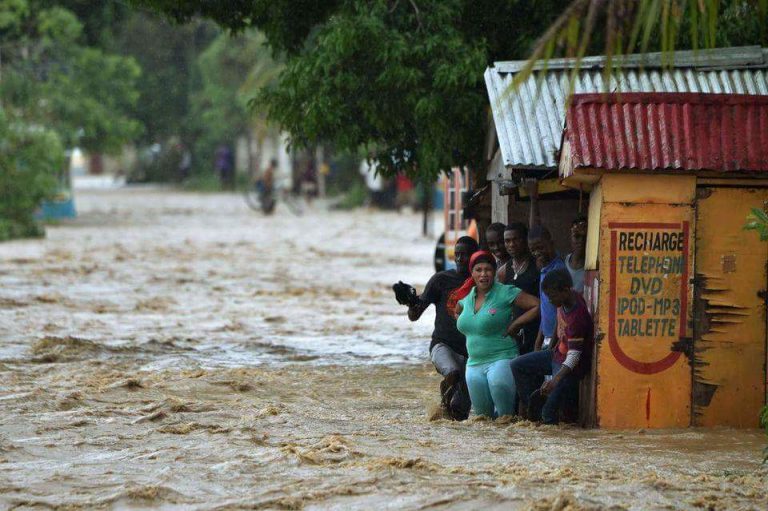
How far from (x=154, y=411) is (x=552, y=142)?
11.9 feet

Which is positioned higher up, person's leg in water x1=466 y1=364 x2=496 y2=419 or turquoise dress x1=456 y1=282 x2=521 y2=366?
turquoise dress x1=456 y1=282 x2=521 y2=366

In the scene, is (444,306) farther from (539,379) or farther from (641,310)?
(641,310)

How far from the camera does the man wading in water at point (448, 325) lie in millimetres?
9875

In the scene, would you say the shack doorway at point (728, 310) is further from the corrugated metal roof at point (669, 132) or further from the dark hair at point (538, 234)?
the dark hair at point (538, 234)

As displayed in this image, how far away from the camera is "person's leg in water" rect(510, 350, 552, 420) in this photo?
9.38 meters

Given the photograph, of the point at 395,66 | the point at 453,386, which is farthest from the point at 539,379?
the point at 395,66

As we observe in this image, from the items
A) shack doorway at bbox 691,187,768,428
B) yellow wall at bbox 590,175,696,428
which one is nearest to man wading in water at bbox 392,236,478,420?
yellow wall at bbox 590,175,696,428

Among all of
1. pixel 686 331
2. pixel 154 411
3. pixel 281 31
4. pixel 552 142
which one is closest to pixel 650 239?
Answer: pixel 686 331

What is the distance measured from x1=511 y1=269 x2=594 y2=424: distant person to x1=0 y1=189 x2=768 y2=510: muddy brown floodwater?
0.91 ft

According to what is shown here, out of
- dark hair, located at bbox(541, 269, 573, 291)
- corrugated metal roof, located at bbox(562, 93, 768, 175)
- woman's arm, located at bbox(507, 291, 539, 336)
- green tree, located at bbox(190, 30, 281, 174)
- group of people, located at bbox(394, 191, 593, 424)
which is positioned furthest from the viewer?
green tree, located at bbox(190, 30, 281, 174)

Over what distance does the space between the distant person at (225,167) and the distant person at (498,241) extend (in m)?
46.0

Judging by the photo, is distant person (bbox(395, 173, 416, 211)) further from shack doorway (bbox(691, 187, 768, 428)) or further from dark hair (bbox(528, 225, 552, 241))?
shack doorway (bbox(691, 187, 768, 428))

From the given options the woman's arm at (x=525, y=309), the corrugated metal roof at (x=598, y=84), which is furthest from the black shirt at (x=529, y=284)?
the corrugated metal roof at (x=598, y=84)

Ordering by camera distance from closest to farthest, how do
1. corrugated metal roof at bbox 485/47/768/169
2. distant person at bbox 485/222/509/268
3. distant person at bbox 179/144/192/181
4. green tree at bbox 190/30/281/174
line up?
distant person at bbox 485/222/509/268 < corrugated metal roof at bbox 485/47/768/169 < green tree at bbox 190/30/281/174 < distant person at bbox 179/144/192/181
